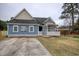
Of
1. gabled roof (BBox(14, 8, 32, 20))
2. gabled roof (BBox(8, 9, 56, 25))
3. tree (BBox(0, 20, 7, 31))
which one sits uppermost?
gabled roof (BBox(14, 8, 32, 20))

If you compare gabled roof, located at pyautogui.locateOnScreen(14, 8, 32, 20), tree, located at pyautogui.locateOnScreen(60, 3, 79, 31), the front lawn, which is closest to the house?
gabled roof, located at pyautogui.locateOnScreen(14, 8, 32, 20)

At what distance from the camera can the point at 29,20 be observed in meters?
6.54

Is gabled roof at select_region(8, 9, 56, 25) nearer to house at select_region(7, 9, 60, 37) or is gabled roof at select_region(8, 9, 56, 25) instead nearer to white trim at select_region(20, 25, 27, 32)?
house at select_region(7, 9, 60, 37)

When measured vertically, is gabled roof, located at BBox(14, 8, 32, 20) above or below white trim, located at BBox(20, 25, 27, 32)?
above

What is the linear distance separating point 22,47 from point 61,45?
40.0 inches

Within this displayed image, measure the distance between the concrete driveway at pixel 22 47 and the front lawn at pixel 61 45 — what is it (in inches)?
6.0

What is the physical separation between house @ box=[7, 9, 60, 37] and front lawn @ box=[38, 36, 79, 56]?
19 cm

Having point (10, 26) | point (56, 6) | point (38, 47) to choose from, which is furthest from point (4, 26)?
point (56, 6)

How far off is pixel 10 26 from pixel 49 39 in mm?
1111

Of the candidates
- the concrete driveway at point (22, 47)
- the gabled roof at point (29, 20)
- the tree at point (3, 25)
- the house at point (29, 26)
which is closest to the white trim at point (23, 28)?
the house at point (29, 26)

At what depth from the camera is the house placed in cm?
649

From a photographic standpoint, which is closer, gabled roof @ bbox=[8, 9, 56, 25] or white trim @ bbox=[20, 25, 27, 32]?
gabled roof @ bbox=[8, 9, 56, 25]

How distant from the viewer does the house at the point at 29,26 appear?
21.3 feet

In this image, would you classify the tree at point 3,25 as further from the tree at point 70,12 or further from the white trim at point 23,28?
the tree at point 70,12
